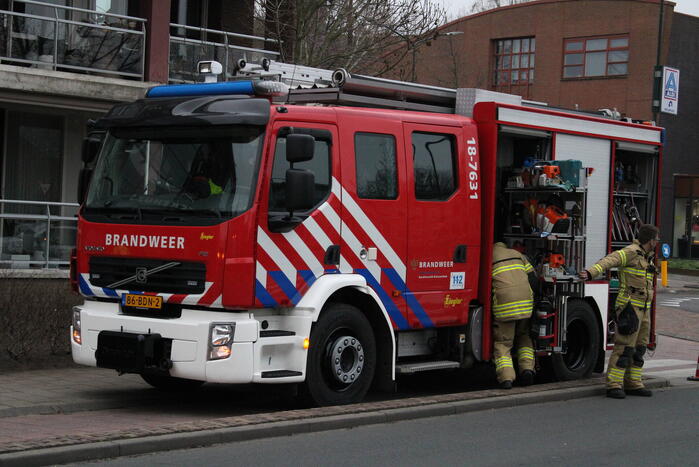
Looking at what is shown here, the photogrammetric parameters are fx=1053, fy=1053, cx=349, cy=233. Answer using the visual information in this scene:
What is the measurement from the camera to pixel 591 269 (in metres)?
11.4

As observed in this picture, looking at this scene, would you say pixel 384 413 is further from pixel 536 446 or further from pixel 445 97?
pixel 445 97

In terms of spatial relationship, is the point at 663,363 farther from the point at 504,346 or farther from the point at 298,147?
the point at 298,147

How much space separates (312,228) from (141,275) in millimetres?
1574

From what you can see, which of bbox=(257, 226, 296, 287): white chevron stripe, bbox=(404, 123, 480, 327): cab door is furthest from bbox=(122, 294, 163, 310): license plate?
bbox=(404, 123, 480, 327): cab door

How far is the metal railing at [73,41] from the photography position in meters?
17.5

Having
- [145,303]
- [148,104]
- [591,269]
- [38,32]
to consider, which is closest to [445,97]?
[591,269]

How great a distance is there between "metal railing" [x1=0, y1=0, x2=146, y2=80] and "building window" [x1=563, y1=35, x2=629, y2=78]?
3610cm

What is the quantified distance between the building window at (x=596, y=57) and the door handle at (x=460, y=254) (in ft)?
137

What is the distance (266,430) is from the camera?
852 cm

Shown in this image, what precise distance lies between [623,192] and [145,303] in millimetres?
6673

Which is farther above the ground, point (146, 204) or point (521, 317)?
point (146, 204)

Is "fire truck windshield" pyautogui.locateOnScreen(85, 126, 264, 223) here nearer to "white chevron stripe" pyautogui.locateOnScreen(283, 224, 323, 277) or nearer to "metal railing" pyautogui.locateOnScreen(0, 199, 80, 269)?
"white chevron stripe" pyautogui.locateOnScreen(283, 224, 323, 277)

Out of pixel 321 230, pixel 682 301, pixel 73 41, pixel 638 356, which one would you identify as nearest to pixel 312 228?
pixel 321 230

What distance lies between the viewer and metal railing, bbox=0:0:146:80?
17.5m
